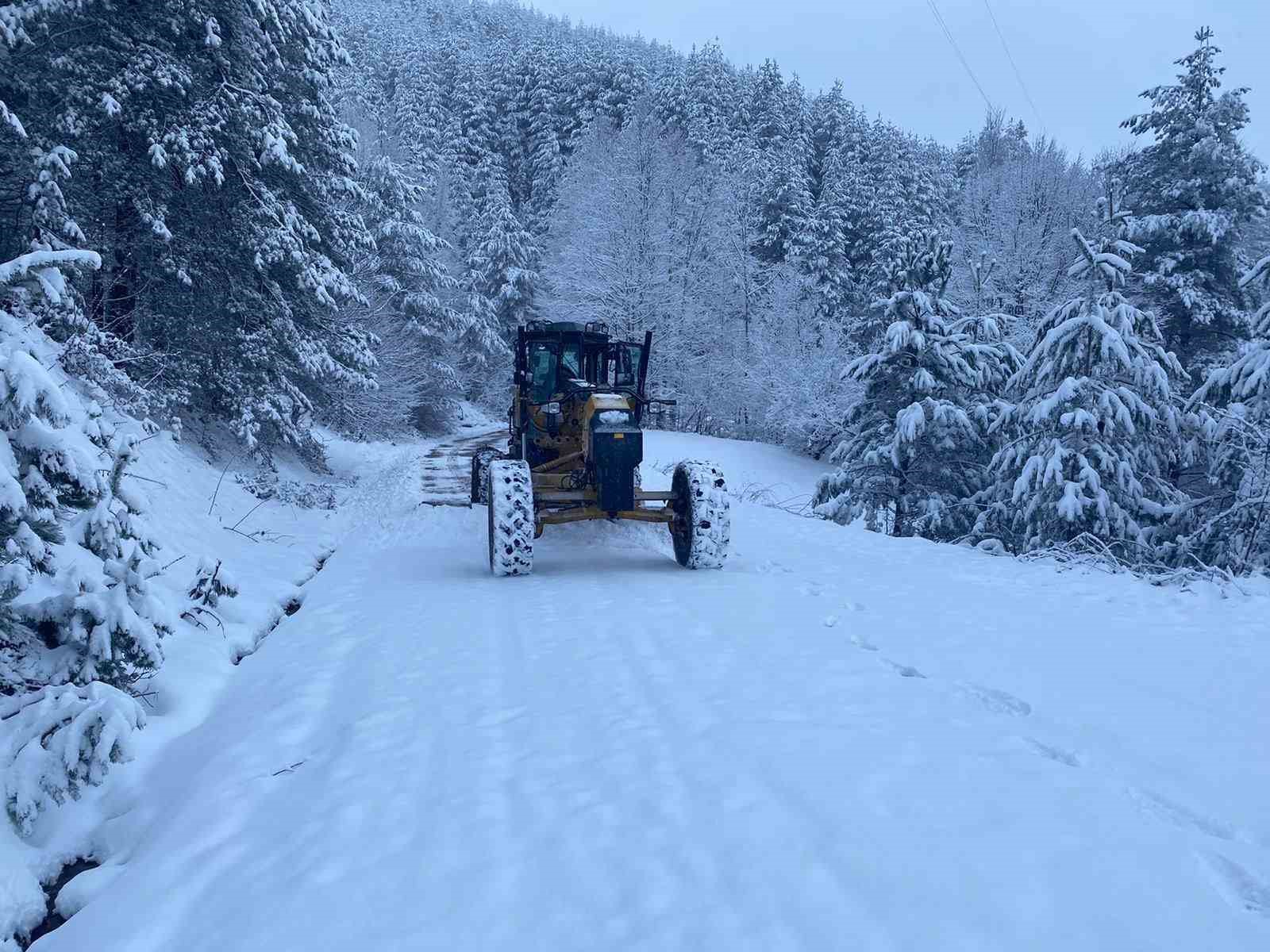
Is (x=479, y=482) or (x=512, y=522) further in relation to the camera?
(x=479, y=482)

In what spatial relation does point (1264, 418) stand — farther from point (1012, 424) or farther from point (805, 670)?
point (805, 670)

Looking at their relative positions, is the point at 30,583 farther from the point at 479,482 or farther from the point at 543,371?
the point at 479,482

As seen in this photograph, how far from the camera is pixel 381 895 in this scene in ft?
9.24

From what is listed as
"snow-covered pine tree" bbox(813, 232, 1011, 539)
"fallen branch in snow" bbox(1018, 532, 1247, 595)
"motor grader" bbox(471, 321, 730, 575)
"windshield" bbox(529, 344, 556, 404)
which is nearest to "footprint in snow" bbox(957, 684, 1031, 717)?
"fallen branch in snow" bbox(1018, 532, 1247, 595)

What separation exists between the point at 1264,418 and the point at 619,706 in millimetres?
9520

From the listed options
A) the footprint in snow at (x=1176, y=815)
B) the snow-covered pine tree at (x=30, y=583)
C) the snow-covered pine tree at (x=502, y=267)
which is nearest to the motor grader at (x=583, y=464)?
the snow-covered pine tree at (x=30, y=583)

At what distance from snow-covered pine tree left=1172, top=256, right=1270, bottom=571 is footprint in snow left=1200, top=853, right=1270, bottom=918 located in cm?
648

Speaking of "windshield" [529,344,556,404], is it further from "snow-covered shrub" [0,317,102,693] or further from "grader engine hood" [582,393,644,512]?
"snow-covered shrub" [0,317,102,693]

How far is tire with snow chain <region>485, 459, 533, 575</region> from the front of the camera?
7738 mm

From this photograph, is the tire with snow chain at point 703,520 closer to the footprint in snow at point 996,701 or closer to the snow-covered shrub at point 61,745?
the footprint in snow at point 996,701

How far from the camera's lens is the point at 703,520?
801 cm

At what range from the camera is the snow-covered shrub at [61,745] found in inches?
139

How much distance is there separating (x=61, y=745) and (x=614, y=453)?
5.21 meters

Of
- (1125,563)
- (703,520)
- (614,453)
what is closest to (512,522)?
(614,453)
